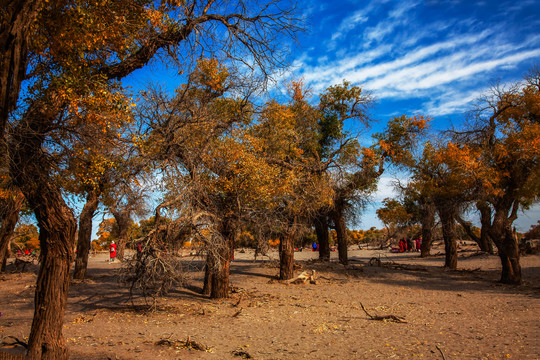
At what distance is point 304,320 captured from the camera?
9.51 m

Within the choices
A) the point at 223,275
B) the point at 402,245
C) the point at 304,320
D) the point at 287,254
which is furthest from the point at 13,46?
the point at 402,245

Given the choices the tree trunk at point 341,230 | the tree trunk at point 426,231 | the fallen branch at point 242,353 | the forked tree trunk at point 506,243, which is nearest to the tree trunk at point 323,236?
the tree trunk at point 341,230

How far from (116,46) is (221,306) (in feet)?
26.0

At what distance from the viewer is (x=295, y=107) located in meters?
17.5

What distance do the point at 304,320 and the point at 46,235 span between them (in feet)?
21.3

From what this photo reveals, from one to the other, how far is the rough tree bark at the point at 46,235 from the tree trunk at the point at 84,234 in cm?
1021

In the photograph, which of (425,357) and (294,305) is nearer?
(425,357)

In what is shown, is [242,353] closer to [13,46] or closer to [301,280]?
[13,46]

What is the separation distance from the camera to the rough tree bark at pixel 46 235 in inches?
199

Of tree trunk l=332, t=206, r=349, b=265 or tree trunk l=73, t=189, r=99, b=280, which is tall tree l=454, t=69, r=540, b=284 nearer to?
tree trunk l=332, t=206, r=349, b=265

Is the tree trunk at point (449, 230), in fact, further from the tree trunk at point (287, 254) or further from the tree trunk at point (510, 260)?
the tree trunk at point (287, 254)

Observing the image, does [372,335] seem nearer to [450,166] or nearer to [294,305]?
[294,305]

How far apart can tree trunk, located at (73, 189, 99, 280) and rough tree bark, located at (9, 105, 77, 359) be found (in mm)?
10208

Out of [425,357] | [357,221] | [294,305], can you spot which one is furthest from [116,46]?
[357,221]
